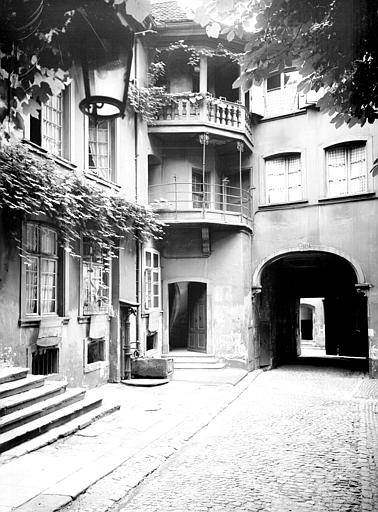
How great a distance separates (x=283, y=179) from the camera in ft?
61.8

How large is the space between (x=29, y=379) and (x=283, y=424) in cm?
450

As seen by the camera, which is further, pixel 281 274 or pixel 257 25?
pixel 281 274

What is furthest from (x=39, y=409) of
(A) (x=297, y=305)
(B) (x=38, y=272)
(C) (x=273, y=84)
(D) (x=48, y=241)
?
(A) (x=297, y=305)

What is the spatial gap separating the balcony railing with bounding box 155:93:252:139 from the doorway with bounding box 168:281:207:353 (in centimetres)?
522

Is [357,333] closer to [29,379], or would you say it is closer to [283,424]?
[283,424]

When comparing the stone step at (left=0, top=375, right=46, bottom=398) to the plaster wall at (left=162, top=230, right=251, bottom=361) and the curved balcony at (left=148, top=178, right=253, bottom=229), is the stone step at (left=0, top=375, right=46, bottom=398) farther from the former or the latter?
the plaster wall at (left=162, top=230, right=251, bottom=361)

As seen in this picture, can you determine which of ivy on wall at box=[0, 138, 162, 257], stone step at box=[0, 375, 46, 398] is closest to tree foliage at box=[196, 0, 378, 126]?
ivy on wall at box=[0, 138, 162, 257]

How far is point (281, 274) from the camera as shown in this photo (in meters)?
24.0

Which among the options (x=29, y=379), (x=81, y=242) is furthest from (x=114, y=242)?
(x=29, y=379)

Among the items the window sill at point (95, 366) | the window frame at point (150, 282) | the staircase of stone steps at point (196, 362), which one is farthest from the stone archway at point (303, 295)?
the window sill at point (95, 366)

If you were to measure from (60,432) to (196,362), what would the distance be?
9.49 m

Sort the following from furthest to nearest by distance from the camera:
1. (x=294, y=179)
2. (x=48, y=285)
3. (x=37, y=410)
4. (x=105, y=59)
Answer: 1. (x=294, y=179)
2. (x=48, y=285)
3. (x=37, y=410)
4. (x=105, y=59)

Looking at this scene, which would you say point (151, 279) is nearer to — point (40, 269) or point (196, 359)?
point (196, 359)

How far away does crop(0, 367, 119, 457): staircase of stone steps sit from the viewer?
776 cm
